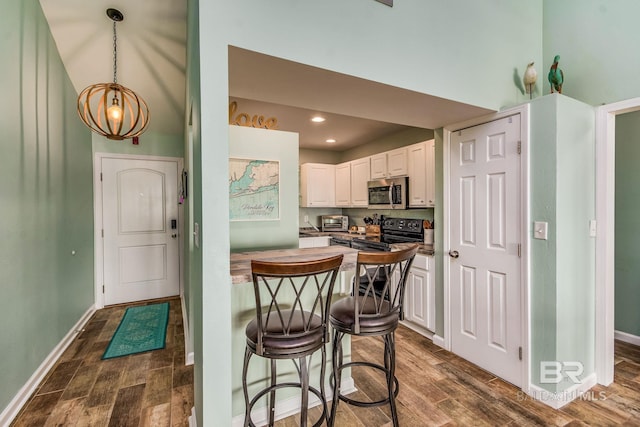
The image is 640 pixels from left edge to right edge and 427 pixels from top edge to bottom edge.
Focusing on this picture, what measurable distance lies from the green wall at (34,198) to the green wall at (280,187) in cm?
142

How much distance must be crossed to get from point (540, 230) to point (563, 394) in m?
1.11

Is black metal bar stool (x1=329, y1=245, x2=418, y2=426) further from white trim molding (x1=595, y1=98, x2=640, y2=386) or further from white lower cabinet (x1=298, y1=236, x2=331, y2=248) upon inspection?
white lower cabinet (x1=298, y1=236, x2=331, y2=248)

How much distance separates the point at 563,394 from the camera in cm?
198

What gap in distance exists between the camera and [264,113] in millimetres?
3590

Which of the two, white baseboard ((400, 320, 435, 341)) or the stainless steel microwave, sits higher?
the stainless steel microwave

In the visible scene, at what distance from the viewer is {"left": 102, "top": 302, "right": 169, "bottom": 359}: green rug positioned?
2.74 m

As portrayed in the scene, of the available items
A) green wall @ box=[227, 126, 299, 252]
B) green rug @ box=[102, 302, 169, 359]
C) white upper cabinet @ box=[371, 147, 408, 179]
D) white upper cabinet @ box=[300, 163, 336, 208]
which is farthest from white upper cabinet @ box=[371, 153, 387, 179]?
green rug @ box=[102, 302, 169, 359]

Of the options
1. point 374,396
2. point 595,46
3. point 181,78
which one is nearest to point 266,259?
point 374,396

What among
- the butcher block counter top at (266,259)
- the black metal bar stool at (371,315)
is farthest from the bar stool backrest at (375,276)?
the butcher block counter top at (266,259)

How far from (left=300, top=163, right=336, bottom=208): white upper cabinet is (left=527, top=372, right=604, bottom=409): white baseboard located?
145 inches

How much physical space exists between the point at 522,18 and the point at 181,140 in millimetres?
4172

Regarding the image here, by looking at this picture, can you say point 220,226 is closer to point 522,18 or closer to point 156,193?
point 522,18

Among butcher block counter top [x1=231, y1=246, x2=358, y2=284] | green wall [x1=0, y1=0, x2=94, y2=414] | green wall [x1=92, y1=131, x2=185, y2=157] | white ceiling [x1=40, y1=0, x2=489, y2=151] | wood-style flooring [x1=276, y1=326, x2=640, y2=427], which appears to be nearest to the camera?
butcher block counter top [x1=231, y1=246, x2=358, y2=284]

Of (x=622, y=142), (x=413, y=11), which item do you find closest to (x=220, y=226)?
(x=413, y=11)
